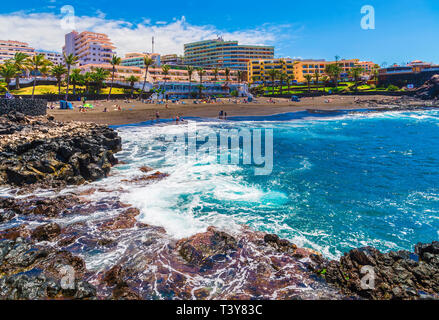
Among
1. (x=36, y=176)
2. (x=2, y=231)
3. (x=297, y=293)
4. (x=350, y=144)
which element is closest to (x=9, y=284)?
(x=2, y=231)

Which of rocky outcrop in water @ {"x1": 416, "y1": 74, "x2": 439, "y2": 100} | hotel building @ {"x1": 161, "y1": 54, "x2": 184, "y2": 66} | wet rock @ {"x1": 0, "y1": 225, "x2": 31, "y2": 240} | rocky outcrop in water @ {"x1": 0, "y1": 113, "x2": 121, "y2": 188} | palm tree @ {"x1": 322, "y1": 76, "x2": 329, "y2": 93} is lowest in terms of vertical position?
wet rock @ {"x1": 0, "y1": 225, "x2": 31, "y2": 240}

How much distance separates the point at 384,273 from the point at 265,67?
124529 mm

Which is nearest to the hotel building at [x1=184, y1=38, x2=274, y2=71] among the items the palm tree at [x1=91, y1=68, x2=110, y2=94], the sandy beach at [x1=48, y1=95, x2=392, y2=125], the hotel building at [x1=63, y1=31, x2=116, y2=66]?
the hotel building at [x1=63, y1=31, x2=116, y2=66]

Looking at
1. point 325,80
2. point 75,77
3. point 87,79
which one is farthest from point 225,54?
point 75,77

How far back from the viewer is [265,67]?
4820 inches

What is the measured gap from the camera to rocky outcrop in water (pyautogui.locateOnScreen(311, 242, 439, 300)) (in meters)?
7.62

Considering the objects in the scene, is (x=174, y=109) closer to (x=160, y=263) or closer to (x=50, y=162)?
(x=50, y=162)

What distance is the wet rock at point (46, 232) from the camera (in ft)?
35.0

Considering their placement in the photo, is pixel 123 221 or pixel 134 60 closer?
pixel 123 221

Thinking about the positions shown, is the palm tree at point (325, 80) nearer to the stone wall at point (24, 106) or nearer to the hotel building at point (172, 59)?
the hotel building at point (172, 59)

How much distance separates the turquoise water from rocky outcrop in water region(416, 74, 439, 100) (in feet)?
239

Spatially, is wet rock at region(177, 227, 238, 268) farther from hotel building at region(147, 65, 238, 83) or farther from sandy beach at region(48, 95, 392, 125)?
hotel building at region(147, 65, 238, 83)

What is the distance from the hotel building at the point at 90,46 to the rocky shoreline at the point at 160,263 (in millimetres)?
104776
